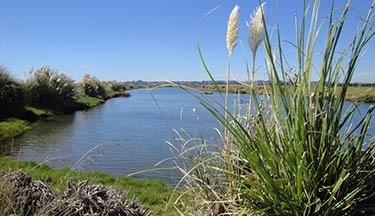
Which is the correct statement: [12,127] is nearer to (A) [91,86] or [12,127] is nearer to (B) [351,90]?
(B) [351,90]

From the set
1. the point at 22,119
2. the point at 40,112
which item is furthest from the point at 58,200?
the point at 40,112

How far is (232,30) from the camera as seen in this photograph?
A: 197 cm

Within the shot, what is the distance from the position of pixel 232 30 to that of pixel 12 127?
716 inches

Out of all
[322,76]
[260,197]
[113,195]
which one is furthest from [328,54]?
[113,195]

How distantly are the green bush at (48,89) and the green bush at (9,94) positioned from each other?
12.9 ft

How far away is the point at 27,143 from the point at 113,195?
13.2 metres

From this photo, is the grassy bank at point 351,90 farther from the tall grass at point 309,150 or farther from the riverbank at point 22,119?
the riverbank at point 22,119

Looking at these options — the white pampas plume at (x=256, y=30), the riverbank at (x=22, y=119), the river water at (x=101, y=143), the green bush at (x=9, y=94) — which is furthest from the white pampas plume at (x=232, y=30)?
the green bush at (x=9, y=94)

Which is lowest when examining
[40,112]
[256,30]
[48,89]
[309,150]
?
[40,112]

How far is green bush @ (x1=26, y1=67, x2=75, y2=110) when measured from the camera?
27172 mm

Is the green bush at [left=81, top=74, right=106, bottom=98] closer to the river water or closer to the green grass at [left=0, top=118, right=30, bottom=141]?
the river water

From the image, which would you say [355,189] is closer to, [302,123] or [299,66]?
[302,123]

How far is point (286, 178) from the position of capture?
165 cm

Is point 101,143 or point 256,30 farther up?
point 256,30
